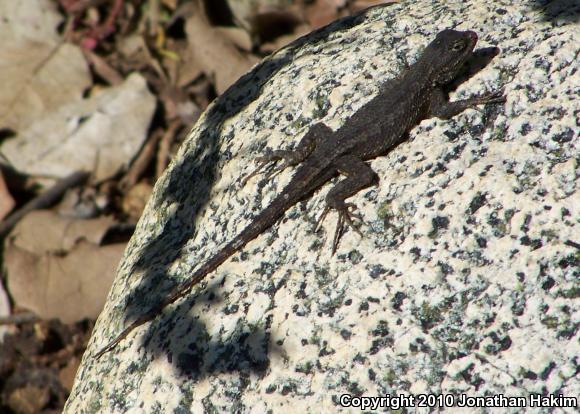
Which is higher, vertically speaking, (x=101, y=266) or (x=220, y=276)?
(x=220, y=276)

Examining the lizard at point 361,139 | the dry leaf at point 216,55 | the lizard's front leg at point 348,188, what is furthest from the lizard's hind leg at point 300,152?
the dry leaf at point 216,55

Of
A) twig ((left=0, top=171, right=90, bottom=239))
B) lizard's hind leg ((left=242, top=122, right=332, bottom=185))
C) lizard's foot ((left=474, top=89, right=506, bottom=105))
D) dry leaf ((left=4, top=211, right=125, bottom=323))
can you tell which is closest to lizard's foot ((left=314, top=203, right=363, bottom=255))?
lizard's hind leg ((left=242, top=122, right=332, bottom=185))

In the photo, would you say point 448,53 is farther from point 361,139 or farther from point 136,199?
point 136,199

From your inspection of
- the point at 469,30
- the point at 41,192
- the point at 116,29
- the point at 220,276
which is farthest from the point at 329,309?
the point at 116,29

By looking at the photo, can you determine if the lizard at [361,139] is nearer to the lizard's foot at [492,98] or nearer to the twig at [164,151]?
the lizard's foot at [492,98]

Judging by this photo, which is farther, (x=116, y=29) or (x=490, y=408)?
(x=116, y=29)

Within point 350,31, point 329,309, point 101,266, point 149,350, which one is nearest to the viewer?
point 329,309

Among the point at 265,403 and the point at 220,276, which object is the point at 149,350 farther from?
the point at 265,403
